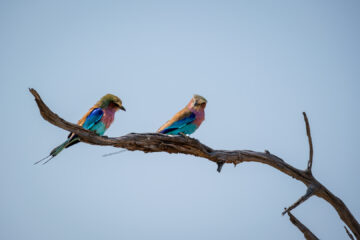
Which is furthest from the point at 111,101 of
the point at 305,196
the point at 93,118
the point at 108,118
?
the point at 305,196

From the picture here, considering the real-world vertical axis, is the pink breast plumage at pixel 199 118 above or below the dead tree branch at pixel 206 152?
above

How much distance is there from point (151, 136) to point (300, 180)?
1.90 meters

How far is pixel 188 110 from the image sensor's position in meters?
6.71

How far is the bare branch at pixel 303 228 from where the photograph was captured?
4.92 meters

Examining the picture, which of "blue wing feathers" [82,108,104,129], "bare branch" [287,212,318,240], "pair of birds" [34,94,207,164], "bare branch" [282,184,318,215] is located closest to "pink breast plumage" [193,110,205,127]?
"pair of birds" [34,94,207,164]

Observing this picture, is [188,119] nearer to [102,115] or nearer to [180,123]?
[180,123]

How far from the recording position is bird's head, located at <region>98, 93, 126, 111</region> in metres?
6.45

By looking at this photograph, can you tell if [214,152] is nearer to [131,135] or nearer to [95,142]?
[131,135]

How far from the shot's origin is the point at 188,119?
21.8ft

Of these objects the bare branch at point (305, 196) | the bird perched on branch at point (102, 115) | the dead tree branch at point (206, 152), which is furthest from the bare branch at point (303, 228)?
the bird perched on branch at point (102, 115)

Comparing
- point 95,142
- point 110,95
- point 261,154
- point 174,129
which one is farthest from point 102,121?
point 261,154

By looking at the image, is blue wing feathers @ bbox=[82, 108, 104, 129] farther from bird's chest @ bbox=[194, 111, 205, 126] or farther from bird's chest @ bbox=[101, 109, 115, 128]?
bird's chest @ bbox=[194, 111, 205, 126]

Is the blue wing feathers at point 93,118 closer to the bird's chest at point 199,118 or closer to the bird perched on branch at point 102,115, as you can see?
the bird perched on branch at point 102,115

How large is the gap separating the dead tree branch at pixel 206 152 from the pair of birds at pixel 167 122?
103cm
